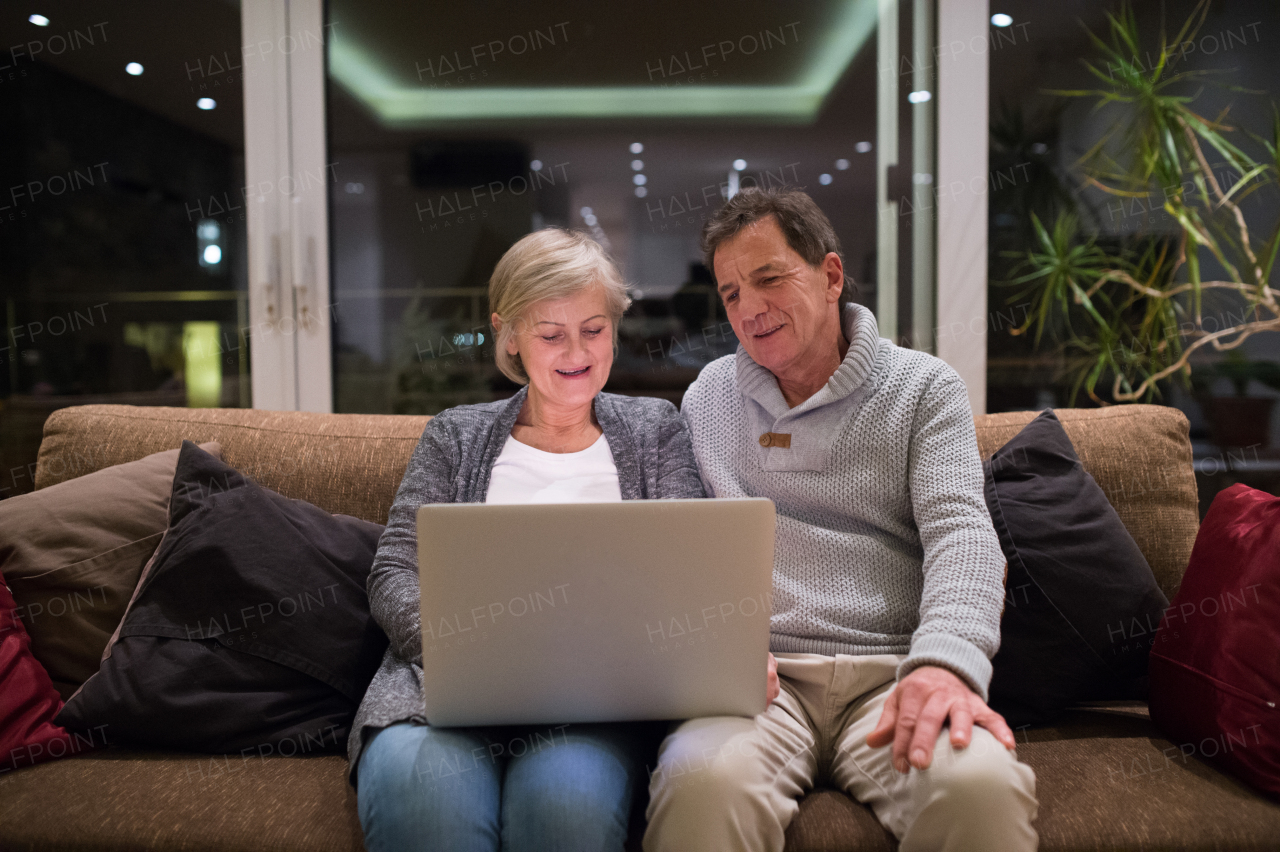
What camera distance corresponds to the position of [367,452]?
176 cm

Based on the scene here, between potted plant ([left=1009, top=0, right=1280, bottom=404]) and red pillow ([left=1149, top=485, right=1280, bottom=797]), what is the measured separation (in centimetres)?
97

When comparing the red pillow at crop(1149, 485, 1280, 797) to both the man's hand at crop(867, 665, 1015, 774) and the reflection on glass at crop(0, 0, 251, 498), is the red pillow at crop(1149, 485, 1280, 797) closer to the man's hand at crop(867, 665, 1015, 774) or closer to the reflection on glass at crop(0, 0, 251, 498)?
the man's hand at crop(867, 665, 1015, 774)

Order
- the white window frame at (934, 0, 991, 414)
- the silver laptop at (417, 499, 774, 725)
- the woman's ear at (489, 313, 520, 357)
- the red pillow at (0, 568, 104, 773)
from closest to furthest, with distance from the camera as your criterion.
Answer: the silver laptop at (417, 499, 774, 725) < the red pillow at (0, 568, 104, 773) < the woman's ear at (489, 313, 520, 357) < the white window frame at (934, 0, 991, 414)

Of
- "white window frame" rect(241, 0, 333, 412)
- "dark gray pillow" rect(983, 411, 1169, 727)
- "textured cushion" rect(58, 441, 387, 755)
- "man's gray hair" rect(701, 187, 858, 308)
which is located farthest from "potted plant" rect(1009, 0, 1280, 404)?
"white window frame" rect(241, 0, 333, 412)

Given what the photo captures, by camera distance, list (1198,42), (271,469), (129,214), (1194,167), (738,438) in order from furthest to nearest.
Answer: (129,214)
(1198,42)
(1194,167)
(271,469)
(738,438)

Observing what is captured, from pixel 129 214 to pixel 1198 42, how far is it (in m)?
3.19

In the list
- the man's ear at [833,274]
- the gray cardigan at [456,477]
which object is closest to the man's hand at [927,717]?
the gray cardigan at [456,477]

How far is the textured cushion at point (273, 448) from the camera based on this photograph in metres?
1.71

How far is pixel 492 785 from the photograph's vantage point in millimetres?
1104

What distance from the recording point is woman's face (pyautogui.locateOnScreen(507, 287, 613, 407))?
1.53 metres

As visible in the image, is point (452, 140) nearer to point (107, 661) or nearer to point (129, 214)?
point (129, 214)

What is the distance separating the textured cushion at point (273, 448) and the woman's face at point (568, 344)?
0.41 meters

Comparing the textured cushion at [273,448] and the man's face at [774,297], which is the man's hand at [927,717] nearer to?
the man's face at [774,297]

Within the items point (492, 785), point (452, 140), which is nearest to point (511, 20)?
point (452, 140)
